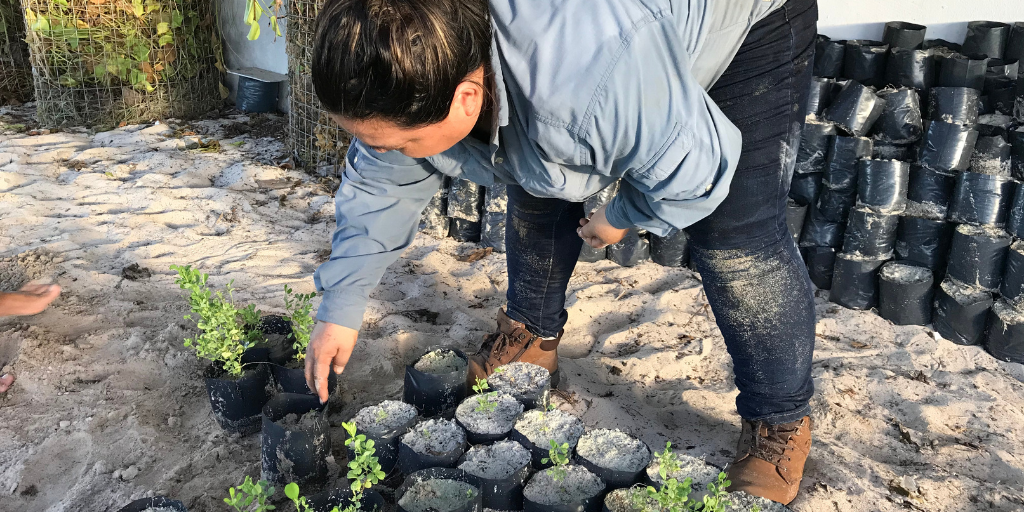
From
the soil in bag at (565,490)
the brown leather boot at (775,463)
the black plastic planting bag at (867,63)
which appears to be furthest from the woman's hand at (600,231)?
the black plastic planting bag at (867,63)

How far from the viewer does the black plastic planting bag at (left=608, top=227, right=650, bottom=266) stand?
3.35 meters

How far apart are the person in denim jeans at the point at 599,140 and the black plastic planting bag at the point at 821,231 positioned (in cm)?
151

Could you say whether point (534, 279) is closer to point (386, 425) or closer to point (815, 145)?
point (386, 425)

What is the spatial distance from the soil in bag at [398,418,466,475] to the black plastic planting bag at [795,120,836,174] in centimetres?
205

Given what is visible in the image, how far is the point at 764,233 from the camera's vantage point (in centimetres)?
171

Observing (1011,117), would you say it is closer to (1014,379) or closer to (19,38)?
(1014,379)

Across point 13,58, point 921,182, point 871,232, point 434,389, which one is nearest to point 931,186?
Answer: point 921,182

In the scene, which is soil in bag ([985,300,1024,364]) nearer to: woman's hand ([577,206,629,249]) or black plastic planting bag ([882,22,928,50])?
black plastic planting bag ([882,22,928,50])

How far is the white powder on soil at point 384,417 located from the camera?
6.57ft

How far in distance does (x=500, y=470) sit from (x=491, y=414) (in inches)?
8.3

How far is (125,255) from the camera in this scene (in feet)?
10.6

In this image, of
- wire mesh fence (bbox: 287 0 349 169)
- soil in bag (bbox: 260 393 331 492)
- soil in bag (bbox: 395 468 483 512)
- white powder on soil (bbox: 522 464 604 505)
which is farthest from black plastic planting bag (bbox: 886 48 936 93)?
wire mesh fence (bbox: 287 0 349 169)

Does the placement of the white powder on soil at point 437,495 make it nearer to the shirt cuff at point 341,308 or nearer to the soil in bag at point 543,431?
the soil in bag at point 543,431

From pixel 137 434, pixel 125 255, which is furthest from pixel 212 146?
pixel 137 434
